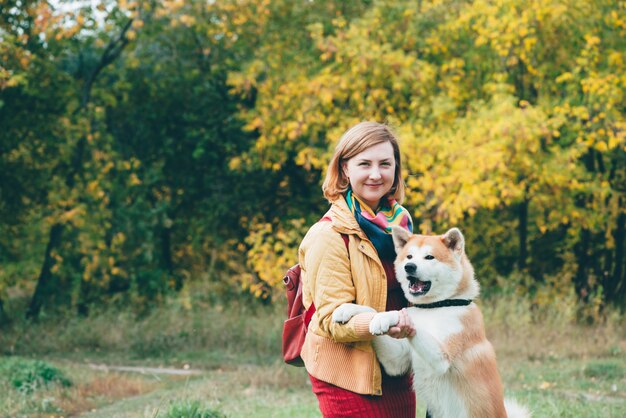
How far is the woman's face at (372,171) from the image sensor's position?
10.4 feet

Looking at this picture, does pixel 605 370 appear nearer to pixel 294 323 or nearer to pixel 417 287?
pixel 417 287

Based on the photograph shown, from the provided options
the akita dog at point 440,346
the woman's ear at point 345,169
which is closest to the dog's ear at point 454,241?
the akita dog at point 440,346

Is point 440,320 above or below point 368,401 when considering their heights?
above

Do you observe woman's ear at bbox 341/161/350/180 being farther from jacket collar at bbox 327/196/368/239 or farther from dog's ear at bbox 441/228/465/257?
dog's ear at bbox 441/228/465/257

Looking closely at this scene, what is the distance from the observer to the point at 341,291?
9.87 feet

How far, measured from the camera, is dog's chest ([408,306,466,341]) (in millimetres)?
3242

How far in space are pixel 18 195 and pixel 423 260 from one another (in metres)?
10.9

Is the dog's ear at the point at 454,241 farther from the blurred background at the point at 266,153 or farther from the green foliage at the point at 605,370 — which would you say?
the blurred background at the point at 266,153

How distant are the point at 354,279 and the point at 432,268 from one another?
0.45 m

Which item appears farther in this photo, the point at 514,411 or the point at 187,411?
the point at 187,411

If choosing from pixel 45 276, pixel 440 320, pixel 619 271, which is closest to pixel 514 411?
pixel 440 320

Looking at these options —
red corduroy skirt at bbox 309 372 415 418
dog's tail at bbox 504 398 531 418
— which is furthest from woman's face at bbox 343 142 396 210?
dog's tail at bbox 504 398 531 418

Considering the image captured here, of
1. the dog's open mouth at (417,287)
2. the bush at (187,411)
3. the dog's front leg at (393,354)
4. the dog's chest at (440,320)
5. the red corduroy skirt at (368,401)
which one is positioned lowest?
the bush at (187,411)

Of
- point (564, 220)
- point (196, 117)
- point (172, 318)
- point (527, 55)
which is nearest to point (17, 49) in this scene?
point (196, 117)
